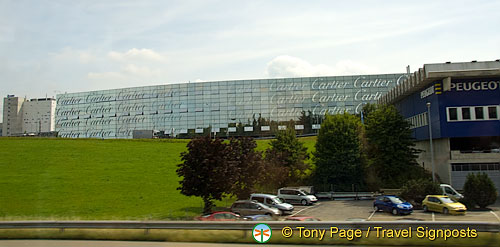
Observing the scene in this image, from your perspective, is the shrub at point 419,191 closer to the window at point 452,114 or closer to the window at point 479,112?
the window at point 452,114

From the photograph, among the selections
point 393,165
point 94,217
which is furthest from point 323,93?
point 94,217

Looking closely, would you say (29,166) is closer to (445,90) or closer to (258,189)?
(258,189)

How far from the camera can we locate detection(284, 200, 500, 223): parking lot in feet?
83.6

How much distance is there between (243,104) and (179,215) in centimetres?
6500

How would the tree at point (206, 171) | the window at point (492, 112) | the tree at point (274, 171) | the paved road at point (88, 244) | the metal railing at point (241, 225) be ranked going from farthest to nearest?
the tree at point (274, 171)
the window at point (492, 112)
the tree at point (206, 171)
the paved road at point (88, 244)
the metal railing at point (241, 225)

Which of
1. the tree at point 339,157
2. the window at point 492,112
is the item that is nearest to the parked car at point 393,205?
the tree at point 339,157

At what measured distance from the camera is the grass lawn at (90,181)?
2822 centimetres

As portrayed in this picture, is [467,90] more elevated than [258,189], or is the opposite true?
[467,90]

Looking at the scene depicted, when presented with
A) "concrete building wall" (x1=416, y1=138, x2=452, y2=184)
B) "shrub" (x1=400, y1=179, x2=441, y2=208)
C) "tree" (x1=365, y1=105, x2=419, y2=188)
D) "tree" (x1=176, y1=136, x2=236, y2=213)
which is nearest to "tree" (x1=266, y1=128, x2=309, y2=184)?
"tree" (x1=365, y1=105, x2=419, y2=188)

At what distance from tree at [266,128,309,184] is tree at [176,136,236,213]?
1662cm

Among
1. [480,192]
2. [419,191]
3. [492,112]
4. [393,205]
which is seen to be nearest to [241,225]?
[393,205]

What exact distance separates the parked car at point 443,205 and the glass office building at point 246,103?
194ft

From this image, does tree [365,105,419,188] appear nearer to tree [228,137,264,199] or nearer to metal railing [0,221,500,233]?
tree [228,137,264,199]

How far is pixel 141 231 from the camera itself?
50.9 feet
